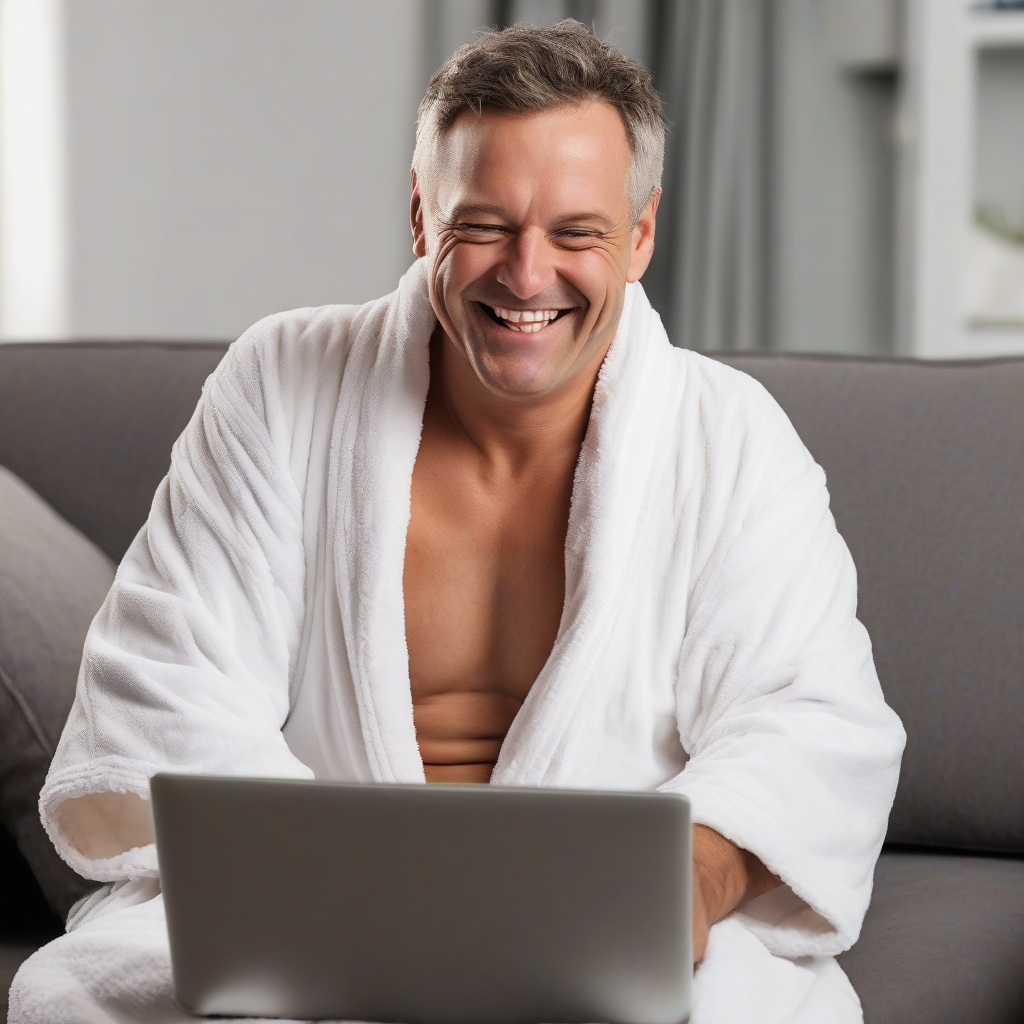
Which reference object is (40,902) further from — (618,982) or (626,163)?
(626,163)

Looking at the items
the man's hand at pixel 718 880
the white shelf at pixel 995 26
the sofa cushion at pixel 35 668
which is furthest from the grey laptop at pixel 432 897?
the white shelf at pixel 995 26

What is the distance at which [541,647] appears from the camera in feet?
4.50

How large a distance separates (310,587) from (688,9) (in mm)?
2161

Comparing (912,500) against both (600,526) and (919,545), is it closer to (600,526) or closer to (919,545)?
(919,545)

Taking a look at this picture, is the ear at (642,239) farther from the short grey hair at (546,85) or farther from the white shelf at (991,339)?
the white shelf at (991,339)

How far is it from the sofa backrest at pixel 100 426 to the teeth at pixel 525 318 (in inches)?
22.3

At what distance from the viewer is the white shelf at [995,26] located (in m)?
2.89

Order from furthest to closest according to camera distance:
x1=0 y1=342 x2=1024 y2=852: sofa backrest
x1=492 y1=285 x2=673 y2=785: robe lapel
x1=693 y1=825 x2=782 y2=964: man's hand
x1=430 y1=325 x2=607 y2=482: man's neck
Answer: x1=0 y1=342 x2=1024 y2=852: sofa backrest
x1=430 y1=325 x2=607 y2=482: man's neck
x1=492 y1=285 x2=673 y2=785: robe lapel
x1=693 y1=825 x2=782 y2=964: man's hand

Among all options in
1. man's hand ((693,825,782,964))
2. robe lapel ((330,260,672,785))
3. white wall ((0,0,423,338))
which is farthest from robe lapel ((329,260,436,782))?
white wall ((0,0,423,338))

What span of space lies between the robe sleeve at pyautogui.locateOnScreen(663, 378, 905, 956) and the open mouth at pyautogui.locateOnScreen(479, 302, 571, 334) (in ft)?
0.70

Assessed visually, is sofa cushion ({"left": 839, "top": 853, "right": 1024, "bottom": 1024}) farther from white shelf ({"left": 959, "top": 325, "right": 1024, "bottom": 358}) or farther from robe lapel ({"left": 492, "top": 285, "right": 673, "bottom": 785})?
white shelf ({"left": 959, "top": 325, "right": 1024, "bottom": 358})

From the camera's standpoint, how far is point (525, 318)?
1.27m

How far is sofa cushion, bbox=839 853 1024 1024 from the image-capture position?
118 centimetres

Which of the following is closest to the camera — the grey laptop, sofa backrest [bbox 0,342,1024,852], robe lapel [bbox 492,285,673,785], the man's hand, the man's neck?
the grey laptop
